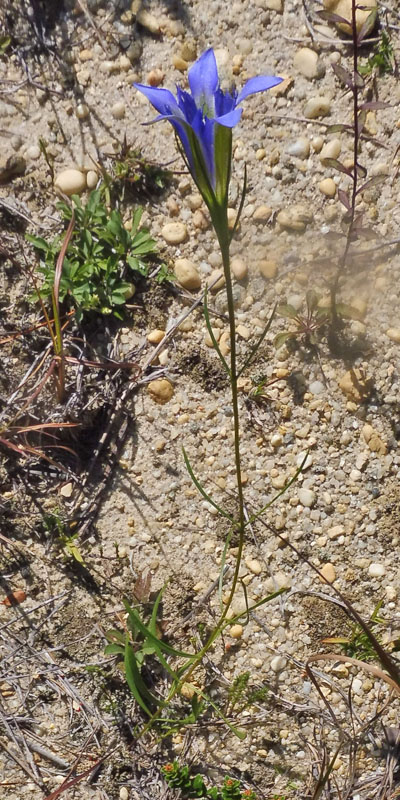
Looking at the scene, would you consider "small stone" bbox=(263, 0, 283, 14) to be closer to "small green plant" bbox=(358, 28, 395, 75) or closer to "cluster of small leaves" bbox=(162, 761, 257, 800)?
"small green plant" bbox=(358, 28, 395, 75)

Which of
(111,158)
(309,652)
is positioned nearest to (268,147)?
(111,158)

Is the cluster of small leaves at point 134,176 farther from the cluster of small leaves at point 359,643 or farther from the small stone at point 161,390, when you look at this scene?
the cluster of small leaves at point 359,643

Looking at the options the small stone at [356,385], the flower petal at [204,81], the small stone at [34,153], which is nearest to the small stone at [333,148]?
the small stone at [356,385]

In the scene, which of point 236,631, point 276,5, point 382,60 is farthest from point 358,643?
point 276,5

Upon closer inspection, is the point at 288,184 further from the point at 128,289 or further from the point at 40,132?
the point at 40,132

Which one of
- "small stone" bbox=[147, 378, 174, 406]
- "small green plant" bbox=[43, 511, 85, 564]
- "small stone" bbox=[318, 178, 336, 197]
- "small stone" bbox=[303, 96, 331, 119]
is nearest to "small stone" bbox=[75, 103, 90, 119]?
"small stone" bbox=[303, 96, 331, 119]

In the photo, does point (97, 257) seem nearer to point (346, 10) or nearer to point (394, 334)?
point (394, 334)

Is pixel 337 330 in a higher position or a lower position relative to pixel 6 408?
higher
